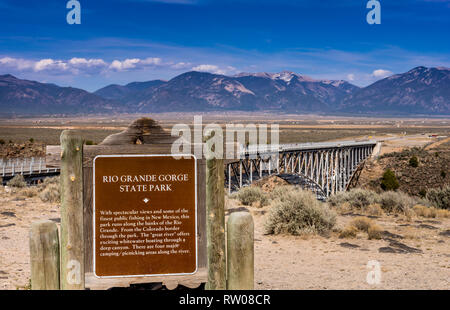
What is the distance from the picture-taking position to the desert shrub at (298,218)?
12133mm

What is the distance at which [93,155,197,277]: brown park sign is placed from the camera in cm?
413

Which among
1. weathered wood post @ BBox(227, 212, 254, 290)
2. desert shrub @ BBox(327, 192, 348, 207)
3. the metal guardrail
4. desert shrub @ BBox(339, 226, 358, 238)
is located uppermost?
weathered wood post @ BBox(227, 212, 254, 290)

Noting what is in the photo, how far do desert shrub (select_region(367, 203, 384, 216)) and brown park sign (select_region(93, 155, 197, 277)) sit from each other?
12.8 m

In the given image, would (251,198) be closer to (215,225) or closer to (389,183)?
(215,225)

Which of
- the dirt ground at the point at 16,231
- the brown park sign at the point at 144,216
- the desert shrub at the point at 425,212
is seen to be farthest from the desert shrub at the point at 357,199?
the brown park sign at the point at 144,216

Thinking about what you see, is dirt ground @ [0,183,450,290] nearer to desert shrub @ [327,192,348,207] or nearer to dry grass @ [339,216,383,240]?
dry grass @ [339,216,383,240]

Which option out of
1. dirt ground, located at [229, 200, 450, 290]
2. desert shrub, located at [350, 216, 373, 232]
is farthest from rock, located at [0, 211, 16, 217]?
desert shrub, located at [350, 216, 373, 232]

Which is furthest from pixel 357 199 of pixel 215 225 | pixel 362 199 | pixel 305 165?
pixel 305 165

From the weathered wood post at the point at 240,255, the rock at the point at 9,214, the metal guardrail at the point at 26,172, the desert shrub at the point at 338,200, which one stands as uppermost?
the weathered wood post at the point at 240,255

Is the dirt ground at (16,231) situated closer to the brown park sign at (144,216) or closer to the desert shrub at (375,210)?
the brown park sign at (144,216)

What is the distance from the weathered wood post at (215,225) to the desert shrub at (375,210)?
41.5ft

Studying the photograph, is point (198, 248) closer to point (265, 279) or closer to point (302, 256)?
point (265, 279)

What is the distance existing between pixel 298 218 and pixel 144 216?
8.64 m
